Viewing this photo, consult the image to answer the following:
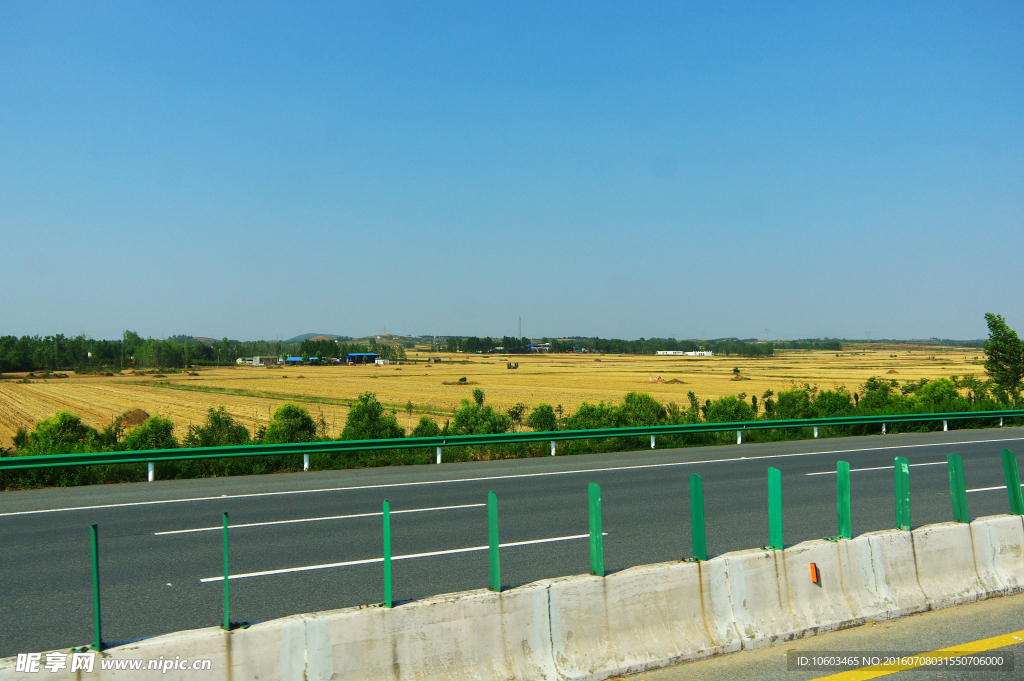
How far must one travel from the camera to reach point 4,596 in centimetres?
813

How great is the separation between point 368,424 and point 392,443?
691 centimetres

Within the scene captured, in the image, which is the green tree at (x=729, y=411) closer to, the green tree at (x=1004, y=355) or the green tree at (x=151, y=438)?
the green tree at (x=1004, y=355)

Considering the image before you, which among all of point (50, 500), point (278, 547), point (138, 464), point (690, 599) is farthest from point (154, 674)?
point (138, 464)

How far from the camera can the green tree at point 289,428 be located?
23.5 m

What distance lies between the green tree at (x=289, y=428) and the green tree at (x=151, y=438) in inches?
115

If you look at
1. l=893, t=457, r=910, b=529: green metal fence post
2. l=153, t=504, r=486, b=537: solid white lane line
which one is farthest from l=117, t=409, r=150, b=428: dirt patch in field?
l=893, t=457, r=910, b=529: green metal fence post

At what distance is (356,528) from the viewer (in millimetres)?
11930

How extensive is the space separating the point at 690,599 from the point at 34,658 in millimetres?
4660

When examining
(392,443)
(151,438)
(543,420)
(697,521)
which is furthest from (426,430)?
(697,521)

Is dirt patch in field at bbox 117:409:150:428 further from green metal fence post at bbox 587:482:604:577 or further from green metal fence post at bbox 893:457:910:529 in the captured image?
green metal fence post at bbox 893:457:910:529

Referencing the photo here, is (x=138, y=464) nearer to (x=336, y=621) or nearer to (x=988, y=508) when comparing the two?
(x=336, y=621)

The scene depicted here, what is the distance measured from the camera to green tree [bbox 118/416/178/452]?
2116 cm

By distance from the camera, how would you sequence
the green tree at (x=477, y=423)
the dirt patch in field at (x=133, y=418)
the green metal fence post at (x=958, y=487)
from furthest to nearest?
1. the dirt patch in field at (x=133, y=418)
2. the green tree at (x=477, y=423)
3. the green metal fence post at (x=958, y=487)

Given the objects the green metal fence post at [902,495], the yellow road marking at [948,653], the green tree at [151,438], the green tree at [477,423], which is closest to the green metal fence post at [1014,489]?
the green metal fence post at [902,495]
